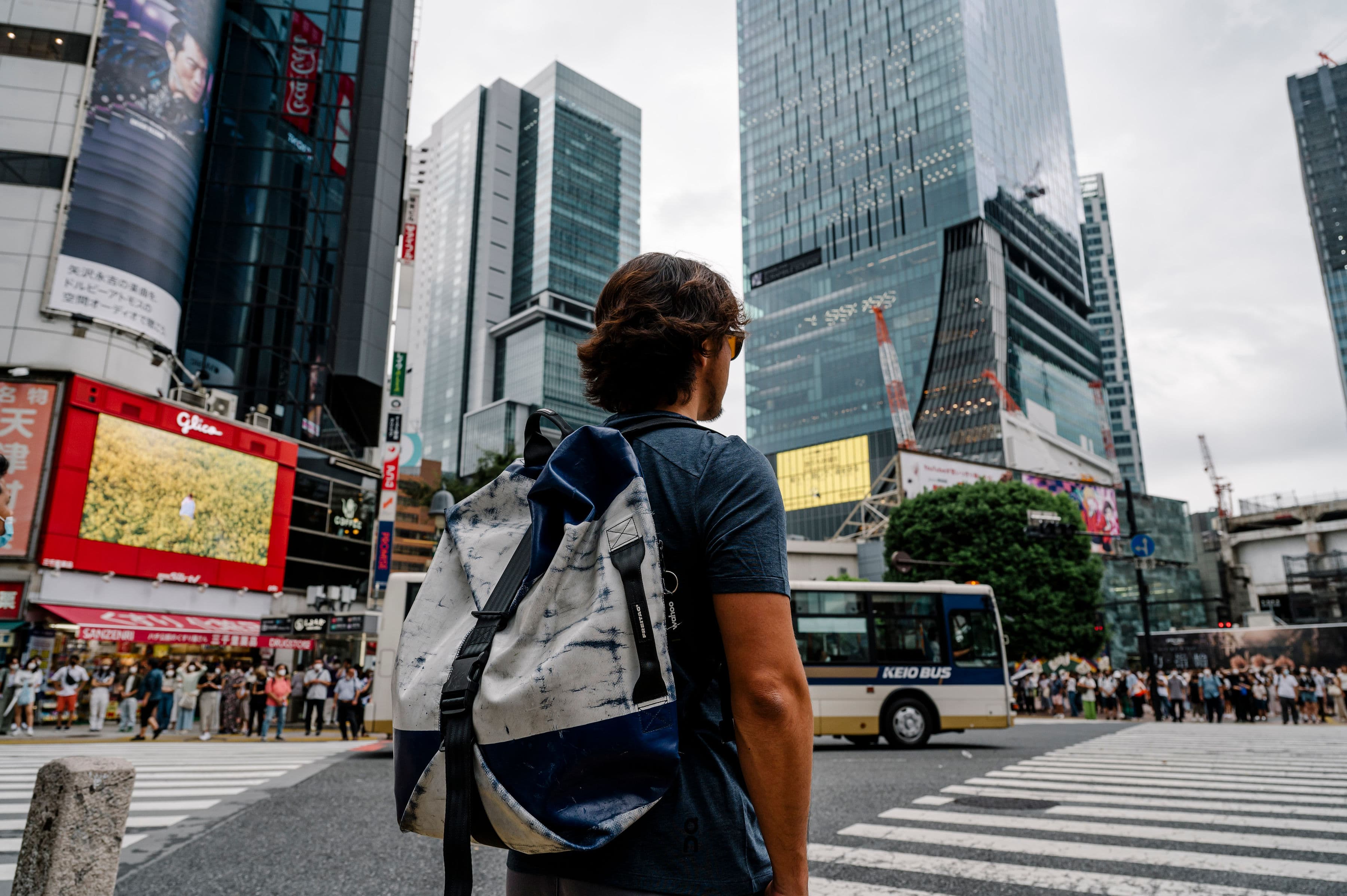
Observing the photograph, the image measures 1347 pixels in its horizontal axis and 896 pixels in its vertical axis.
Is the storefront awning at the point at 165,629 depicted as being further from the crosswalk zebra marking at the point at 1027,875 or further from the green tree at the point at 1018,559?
the green tree at the point at 1018,559

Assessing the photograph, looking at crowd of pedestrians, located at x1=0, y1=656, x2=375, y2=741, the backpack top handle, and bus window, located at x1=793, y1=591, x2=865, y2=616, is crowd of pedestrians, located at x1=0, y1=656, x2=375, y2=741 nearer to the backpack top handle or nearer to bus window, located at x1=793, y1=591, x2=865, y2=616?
bus window, located at x1=793, y1=591, x2=865, y2=616

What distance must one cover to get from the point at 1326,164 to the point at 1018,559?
453ft

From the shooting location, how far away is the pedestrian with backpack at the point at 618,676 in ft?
3.67

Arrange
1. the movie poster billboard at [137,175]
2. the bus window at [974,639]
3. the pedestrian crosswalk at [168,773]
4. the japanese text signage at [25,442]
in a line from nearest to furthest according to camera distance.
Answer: the pedestrian crosswalk at [168,773], the bus window at [974,639], the japanese text signage at [25,442], the movie poster billboard at [137,175]

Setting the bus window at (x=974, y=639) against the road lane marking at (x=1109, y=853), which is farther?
the bus window at (x=974, y=639)

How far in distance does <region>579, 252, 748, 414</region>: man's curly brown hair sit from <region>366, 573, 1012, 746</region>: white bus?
13.1 metres

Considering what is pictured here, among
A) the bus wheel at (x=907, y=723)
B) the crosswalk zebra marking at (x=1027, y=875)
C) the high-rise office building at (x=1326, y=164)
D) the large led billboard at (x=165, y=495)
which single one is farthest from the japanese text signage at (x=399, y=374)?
the high-rise office building at (x=1326, y=164)

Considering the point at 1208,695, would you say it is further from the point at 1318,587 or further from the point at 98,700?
the point at 1318,587

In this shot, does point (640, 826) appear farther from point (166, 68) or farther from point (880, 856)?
point (166, 68)

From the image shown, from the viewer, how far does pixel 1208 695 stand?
901 inches

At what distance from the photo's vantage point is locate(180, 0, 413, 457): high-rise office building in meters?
33.6

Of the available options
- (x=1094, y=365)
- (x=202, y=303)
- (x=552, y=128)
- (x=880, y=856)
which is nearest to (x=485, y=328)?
(x=552, y=128)

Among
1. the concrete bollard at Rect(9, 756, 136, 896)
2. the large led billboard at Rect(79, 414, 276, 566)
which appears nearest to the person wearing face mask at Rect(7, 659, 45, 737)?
the large led billboard at Rect(79, 414, 276, 566)

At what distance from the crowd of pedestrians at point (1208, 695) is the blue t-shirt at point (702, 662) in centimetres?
2702
